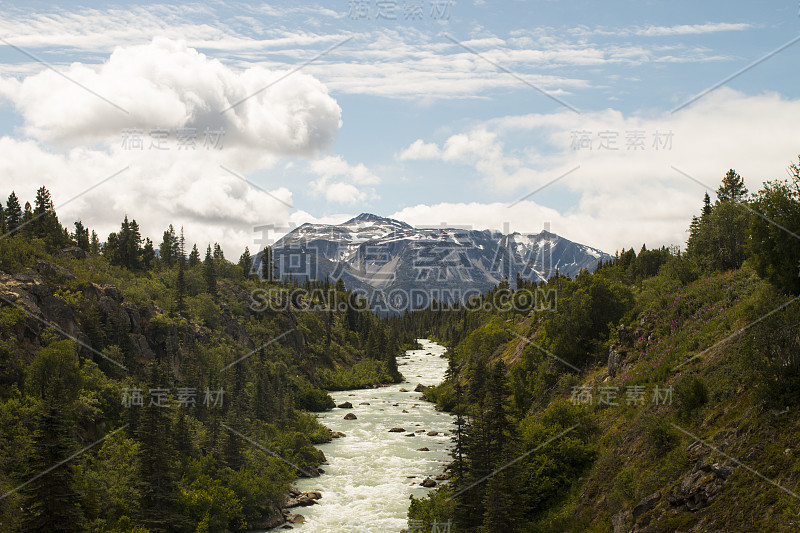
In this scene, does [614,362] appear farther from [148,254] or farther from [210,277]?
[148,254]

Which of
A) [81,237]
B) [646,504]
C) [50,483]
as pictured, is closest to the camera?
[646,504]

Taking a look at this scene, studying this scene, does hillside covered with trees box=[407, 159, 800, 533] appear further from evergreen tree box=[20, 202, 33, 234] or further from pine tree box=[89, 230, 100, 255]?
pine tree box=[89, 230, 100, 255]

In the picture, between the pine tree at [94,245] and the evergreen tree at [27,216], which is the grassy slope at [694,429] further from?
the pine tree at [94,245]

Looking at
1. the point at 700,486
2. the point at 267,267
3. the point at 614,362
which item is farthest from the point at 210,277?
the point at 700,486

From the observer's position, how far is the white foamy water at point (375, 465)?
45.5m

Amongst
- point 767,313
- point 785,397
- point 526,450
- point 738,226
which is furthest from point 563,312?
point 785,397

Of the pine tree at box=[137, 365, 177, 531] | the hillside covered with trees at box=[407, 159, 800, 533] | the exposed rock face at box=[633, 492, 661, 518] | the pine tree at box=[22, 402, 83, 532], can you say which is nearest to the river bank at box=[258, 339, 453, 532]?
the hillside covered with trees at box=[407, 159, 800, 533]

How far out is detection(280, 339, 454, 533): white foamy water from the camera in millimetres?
45469

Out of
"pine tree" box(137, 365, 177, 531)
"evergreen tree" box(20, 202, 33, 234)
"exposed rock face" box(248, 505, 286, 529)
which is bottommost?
"exposed rock face" box(248, 505, 286, 529)

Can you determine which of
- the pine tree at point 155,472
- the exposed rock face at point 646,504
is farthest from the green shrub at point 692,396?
the pine tree at point 155,472

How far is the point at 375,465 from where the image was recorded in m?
59.9

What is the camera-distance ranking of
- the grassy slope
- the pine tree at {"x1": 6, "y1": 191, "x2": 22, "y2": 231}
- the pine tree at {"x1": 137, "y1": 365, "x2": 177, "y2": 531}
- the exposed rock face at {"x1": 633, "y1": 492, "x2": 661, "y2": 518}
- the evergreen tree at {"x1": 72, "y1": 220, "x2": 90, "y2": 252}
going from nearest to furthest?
the grassy slope
the exposed rock face at {"x1": 633, "y1": 492, "x2": 661, "y2": 518}
the pine tree at {"x1": 137, "y1": 365, "x2": 177, "y2": 531}
the pine tree at {"x1": 6, "y1": 191, "x2": 22, "y2": 231}
the evergreen tree at {"x1": 72, "y1": 220, "x2": 90, "y2": 252}

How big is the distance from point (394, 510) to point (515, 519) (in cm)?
1635

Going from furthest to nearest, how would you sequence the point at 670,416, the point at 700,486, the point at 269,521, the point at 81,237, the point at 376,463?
the point at 81,237
the point at 376,463
the point at 269,521
the point at 670,416
the point at 700,486
